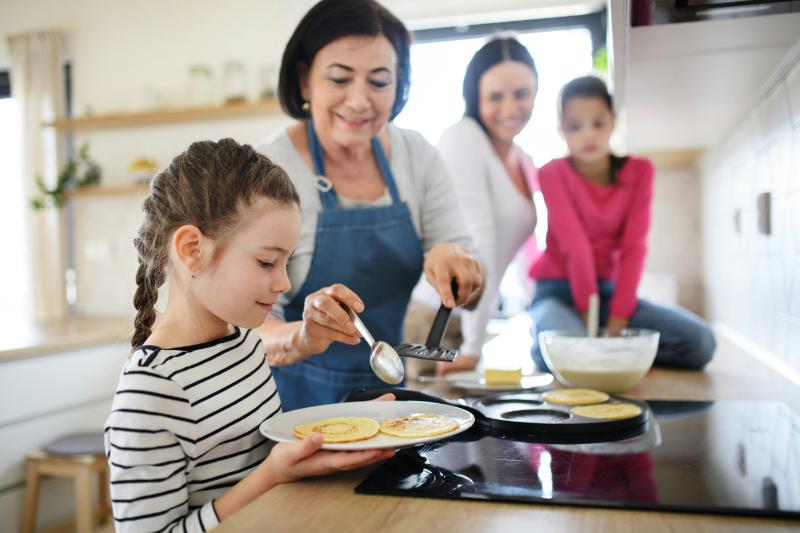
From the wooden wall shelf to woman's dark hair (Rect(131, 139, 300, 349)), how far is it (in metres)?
2.63

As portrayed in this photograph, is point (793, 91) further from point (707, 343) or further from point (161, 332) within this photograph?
point (161, 332)

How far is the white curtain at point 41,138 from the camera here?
3.99 metres

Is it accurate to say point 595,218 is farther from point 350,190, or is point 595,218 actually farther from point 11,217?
point 11,217

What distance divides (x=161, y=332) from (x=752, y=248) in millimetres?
1484

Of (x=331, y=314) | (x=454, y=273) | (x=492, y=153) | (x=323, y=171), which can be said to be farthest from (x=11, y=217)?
(x=331, y=314)

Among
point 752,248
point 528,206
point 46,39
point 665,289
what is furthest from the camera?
point 46,39

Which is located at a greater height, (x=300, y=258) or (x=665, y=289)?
(x=300, y=258)

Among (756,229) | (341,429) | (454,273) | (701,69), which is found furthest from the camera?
(756,229)

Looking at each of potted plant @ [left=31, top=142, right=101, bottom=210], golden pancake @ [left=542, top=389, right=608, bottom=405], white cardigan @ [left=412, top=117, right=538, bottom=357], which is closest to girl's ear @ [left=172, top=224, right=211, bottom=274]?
golden pancake @ [left=542, top=389, right=608, bottom=405]

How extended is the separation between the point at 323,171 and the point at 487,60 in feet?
2.91

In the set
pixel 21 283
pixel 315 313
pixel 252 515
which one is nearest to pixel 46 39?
pixel 21 283

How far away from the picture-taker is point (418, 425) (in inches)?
30.9

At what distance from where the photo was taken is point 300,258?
1.38m

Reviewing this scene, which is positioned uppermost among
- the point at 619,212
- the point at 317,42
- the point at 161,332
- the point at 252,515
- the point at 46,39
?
the point at 46,39
